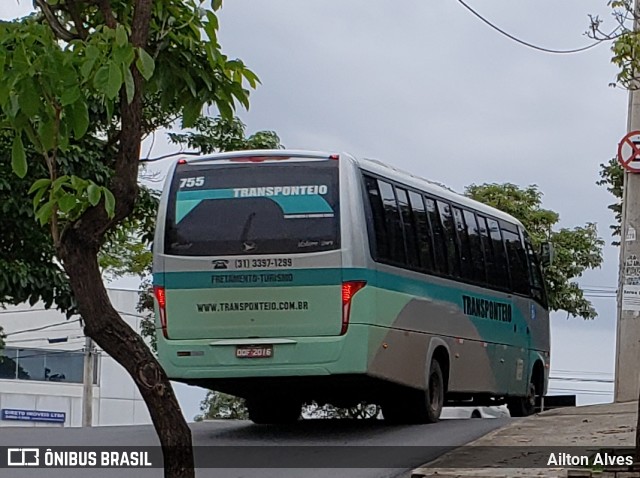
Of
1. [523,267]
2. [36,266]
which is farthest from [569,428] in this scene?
[36,266]

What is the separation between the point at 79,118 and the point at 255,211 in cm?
646

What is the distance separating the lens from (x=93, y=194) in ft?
20.8

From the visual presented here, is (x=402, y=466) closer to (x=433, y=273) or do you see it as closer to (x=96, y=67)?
(x=433, y=273)

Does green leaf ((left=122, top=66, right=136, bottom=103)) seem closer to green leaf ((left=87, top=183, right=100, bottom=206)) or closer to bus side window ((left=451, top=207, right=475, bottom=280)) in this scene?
green leaf ((left=87, top=183, right=100, bottom=206))

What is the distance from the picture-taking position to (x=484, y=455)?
11.4 meters

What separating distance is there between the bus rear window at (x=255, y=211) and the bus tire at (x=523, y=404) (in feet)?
22.4

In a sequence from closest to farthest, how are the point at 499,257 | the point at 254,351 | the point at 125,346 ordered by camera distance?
the point at 125,346 < the point at 254,351 < the point at 499,257

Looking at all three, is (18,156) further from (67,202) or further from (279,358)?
(279,358)

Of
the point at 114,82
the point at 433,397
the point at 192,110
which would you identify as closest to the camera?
the point at 114,82

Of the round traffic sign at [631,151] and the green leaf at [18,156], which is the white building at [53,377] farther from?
the green leaf at [18,156]

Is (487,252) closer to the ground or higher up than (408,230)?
closer to the ground

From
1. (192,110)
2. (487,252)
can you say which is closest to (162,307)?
(487,252)

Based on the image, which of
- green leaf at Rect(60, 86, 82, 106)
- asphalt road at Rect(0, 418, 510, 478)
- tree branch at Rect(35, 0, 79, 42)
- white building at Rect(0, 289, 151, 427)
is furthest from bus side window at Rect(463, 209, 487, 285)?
white building at Rect(0, 289, 151, 427)

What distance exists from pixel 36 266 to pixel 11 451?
2.86 m
